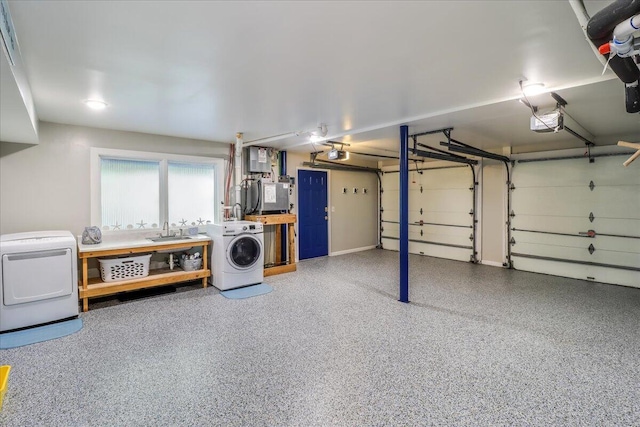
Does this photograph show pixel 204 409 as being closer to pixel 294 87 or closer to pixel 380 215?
pixel 294 87

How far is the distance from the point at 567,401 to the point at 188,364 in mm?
2859

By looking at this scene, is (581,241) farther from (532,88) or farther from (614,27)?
(614,27)

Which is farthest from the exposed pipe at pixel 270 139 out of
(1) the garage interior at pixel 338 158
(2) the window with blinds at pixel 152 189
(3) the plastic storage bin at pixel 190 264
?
(3) the plastic storage bin at pixel 190 264

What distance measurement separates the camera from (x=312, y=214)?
22.5 ft

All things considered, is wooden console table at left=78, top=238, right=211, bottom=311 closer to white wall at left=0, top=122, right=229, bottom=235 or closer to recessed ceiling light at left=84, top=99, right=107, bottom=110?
white wall at left=0, top=122, right=229, bottom=235

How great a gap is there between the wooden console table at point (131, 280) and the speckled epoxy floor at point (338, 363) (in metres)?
0.23

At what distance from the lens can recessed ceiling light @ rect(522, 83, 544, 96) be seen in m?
2.73

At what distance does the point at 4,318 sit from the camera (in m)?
3.04

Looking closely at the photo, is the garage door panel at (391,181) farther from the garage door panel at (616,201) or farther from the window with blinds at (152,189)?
the window with blinds at (152,189)

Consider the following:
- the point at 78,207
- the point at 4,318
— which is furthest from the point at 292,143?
the point at 4,318

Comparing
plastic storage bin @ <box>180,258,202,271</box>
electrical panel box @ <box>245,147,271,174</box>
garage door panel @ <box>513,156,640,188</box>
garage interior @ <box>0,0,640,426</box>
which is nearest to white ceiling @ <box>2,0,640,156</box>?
garage interior @ <box>0,0,640,426</box>

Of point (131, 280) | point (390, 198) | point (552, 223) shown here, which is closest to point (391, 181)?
point (390, 198)

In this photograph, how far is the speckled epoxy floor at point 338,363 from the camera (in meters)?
1.94

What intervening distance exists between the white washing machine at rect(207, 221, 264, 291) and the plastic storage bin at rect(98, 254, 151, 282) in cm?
95
